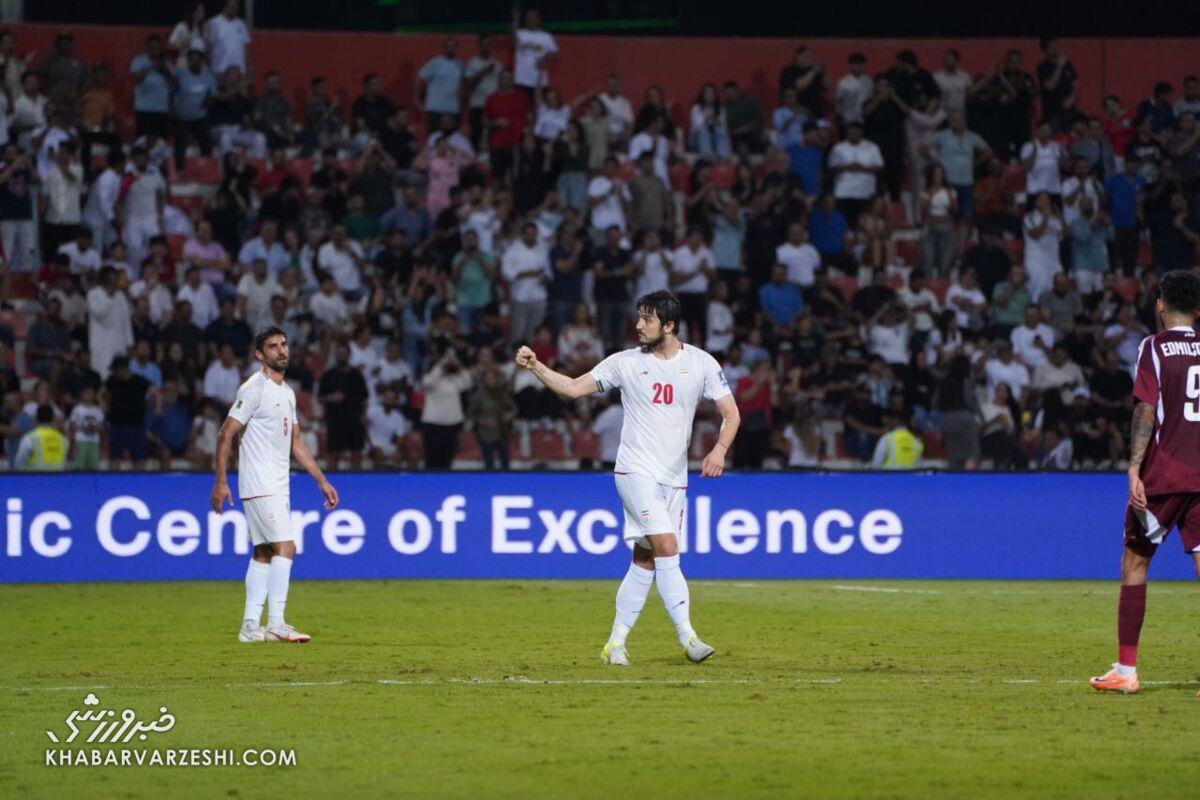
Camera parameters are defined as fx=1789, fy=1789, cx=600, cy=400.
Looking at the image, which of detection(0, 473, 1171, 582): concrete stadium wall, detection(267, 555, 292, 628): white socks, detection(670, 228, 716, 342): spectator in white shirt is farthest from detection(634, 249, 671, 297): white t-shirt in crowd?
detection(267, 555, 292, 628): white socks

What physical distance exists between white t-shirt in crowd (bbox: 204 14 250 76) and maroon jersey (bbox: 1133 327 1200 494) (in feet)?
63.0

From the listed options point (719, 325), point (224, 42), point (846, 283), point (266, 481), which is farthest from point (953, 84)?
point (266, 481)

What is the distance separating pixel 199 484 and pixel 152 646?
6662mm

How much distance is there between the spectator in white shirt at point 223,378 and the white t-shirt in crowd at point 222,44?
586cm

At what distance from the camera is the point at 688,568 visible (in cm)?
2005

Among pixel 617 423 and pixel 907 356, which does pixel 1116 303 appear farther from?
pixel 617 423

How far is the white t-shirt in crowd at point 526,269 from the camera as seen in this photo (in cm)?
2452

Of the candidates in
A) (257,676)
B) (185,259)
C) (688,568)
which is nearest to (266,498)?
(257,676)

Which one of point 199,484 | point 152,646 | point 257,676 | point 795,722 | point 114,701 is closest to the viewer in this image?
point 795,722

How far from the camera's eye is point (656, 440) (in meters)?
11.8

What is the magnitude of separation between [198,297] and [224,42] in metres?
4.95

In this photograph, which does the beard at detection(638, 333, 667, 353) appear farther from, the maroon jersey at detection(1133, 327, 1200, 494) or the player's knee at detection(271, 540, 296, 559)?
the player's knee at detection(271, 540, 296, 559)

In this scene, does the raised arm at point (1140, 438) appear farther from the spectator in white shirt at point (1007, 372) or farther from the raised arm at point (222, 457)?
the spectator in white shirt at point (1007, 372)

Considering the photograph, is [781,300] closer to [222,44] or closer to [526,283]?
[526,283]
